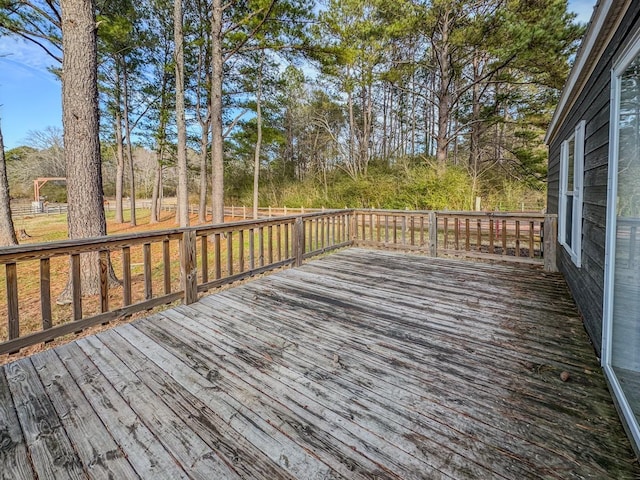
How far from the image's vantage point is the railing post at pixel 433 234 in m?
5.45

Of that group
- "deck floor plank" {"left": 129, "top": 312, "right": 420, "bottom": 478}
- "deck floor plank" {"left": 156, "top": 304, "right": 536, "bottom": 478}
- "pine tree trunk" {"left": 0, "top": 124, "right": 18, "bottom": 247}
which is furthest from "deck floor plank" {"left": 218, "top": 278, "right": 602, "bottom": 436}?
"pine tree trunk" {"left": 0, "top": 124, "right": 18, "bottom": 247}

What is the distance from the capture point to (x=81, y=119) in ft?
13.2

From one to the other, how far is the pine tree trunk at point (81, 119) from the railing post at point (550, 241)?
6216 mm

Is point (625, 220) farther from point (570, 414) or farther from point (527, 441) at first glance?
point (527, 441)

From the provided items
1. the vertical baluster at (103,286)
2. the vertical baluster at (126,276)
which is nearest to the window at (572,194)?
the vertical baluster at (126,276)

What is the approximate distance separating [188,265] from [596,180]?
3636 mm

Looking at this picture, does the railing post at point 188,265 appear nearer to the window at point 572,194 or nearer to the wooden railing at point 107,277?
the wooden railing at point 107,277

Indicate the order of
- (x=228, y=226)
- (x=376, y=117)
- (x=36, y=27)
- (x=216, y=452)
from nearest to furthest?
(x=216, y=452) → (x=228, y=226) → (x=36, y=27) → (x=376, y=117)

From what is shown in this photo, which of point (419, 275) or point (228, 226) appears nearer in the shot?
point (228, 226)

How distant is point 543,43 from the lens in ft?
27.3

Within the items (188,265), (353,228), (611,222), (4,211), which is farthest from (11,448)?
(4,211)

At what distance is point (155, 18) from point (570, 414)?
55.6 ft

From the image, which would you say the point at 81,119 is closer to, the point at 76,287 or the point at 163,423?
the point at 76,287

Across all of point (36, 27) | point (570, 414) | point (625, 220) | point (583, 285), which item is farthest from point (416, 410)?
point (36, 27)
